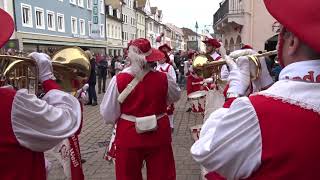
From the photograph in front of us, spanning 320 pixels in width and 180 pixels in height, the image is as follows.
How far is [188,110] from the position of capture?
34.4 ft

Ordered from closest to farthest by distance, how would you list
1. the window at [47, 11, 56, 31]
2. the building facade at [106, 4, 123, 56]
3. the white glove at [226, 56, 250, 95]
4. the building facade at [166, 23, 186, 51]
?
the white glove at [226, 56, 250, 95] < the window at [47, 11, 56, 31] < the building facade at [106, 4, 123, 56] < the building facade at [166, 23, 186, 51]

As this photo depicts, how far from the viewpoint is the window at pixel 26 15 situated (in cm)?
2337

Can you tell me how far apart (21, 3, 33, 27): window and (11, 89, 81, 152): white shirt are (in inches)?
910

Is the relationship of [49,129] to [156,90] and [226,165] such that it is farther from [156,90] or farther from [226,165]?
[156,90]

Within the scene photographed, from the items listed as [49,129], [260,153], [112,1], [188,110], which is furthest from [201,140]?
[112,1]

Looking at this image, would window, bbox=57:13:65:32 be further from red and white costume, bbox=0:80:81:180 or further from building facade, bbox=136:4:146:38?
building facade, bbox=136:4:146:38

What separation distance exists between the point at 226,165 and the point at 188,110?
9.10 m

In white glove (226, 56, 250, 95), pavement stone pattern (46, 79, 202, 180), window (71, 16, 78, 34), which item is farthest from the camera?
window (71, 16, 78, 34)

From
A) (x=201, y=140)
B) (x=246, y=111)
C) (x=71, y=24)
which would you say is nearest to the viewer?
(x=246, y=111)

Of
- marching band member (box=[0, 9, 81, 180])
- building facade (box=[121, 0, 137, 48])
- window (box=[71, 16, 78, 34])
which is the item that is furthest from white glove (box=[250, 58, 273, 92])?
building facade (box=[121, 0, 137, 48])

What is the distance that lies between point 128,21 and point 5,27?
175ft

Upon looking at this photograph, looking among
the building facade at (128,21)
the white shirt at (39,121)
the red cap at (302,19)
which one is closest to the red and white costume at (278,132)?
the red cap at (302,19)

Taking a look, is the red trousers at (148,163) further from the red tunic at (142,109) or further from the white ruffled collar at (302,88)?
the white ruffled collar at (302,88)

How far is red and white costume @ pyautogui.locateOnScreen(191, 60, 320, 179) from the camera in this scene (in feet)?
4.33
